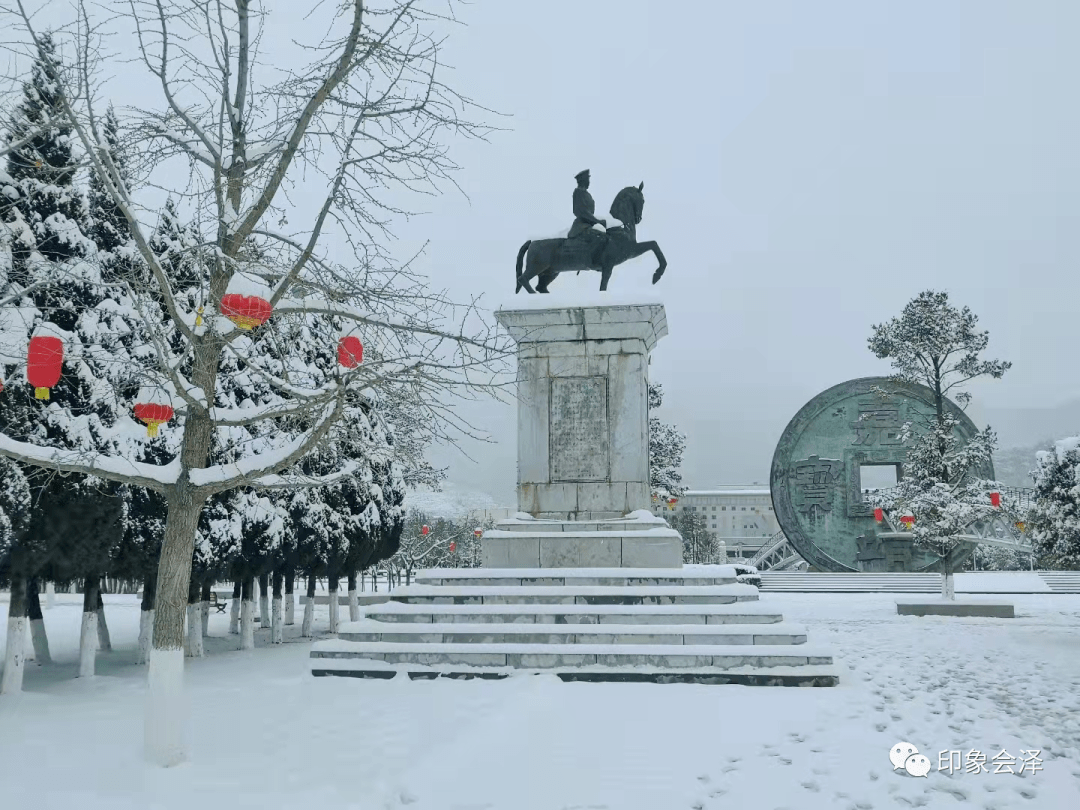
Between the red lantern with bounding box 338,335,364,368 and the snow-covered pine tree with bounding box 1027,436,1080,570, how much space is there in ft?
45.8

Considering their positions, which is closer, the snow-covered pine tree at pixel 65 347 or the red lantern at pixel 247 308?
the red lantern at pixel 247 308

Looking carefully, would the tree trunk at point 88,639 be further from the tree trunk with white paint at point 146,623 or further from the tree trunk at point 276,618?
the tree trunk at point 276,618

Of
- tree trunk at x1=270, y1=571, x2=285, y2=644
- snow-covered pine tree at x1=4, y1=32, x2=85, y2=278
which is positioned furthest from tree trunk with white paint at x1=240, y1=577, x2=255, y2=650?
snow-covered pine tree at x1=4, y1=32, x2=85, y2=278

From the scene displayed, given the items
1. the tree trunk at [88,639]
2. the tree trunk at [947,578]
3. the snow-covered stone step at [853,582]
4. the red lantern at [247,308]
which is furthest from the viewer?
the snow-covered stone step at [853,582]

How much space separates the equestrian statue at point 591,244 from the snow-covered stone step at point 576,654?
6.78 metres

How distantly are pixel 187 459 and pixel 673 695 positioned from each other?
5.58 metres

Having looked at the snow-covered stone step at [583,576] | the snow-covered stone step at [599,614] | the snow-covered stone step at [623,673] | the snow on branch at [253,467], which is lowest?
the snow-covered stone step at [623,673]

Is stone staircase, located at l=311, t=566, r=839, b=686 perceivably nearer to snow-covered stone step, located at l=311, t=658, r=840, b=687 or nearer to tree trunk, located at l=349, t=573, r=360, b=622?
snow-covered stone step, located at l=311, t=658, r=840, b=687

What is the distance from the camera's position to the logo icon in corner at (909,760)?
6.62 m

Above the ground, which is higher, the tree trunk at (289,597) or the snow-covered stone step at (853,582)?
the tree trunk at (289,597)

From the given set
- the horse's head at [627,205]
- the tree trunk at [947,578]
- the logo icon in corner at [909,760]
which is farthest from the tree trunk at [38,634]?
the tree trunk at [947,578]

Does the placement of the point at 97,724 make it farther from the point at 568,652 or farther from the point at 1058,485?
the point at 1058,485

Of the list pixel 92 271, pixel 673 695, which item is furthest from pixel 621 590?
pixel 92 271

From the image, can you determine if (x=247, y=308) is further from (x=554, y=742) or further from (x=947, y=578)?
(x=947, y=578)
